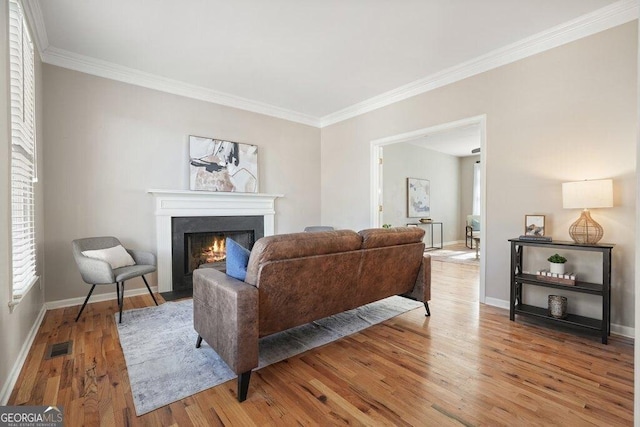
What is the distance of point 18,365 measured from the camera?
1961 mm

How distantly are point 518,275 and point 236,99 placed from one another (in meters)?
4.39

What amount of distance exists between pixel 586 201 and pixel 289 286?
8.45ft

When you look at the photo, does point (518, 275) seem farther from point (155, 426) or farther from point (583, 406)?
point (155, 426)

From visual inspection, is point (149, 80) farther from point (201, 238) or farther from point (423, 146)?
point (423, 146)

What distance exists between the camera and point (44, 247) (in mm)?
3150

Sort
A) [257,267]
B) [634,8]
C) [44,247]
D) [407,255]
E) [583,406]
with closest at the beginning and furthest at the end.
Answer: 1. [583,406]
2. [257,267]
3. [634,8]
4. [407,255]
5. [44,247]

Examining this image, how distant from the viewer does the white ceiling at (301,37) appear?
8.35 ft

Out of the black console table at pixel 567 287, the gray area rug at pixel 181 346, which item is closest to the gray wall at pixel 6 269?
the gray area rug at pixel 181 346

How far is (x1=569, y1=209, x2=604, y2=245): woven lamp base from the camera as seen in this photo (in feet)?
8.44

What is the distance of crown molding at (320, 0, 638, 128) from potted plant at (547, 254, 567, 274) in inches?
81.8

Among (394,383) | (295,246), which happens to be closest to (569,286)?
(394,383)

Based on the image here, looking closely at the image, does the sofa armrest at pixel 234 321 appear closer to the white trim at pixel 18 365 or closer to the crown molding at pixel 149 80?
the white trim at pixel 18 365

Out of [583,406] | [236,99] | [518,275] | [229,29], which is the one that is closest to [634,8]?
[518,275]

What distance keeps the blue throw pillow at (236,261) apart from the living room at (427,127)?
1.26 metres
